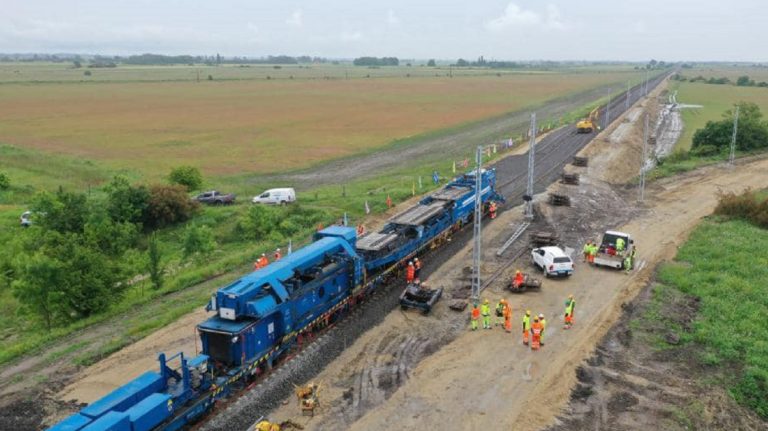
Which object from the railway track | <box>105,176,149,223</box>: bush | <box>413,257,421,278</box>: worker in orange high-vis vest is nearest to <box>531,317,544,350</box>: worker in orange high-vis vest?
the railway track

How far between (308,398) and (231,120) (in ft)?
293

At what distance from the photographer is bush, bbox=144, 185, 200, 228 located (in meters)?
43.1

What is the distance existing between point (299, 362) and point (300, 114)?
304 feet

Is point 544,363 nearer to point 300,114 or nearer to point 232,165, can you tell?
point 232,165

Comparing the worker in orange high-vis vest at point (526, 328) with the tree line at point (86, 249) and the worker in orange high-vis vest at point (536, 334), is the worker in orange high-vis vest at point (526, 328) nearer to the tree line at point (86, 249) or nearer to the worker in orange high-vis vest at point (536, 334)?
the worker in orange high-vis vest at point (536, 334)

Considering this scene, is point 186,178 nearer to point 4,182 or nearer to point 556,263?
point 4,182

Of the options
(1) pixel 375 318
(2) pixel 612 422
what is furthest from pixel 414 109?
(2) pixel 612 422

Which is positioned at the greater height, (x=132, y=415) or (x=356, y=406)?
(x=132, y=415)

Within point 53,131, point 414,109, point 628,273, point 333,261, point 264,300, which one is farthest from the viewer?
point 414,109

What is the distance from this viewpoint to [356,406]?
19656 millimetres

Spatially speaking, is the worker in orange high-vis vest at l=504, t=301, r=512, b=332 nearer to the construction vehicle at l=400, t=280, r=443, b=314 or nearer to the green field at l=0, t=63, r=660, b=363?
the construction vehicle at l=400, t=280, r=443, b=314

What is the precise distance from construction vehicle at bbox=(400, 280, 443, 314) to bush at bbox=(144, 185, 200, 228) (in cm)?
2255

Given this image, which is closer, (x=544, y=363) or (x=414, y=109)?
(x=544, y=363)

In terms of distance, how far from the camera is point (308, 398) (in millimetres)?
19375
